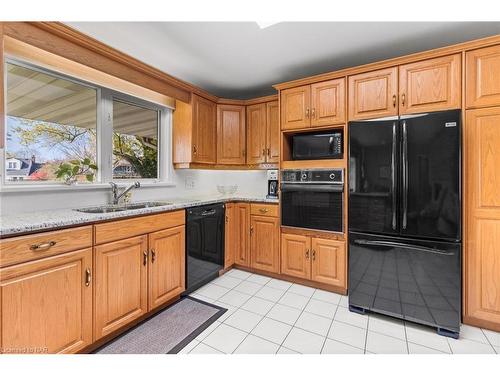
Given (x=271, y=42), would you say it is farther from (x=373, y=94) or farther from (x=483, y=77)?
(x=483, y=77)

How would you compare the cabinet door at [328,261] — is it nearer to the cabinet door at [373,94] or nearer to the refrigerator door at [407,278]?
the refrigerator door at [407,278]

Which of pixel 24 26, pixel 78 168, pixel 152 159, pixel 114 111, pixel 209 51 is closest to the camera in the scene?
pixel 24 26

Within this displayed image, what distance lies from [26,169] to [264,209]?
2167 mm

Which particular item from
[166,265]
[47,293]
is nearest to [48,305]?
[47,293]

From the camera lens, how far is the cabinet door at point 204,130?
2932 millimetres

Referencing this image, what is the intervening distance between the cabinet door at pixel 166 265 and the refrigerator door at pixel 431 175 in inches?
75.6

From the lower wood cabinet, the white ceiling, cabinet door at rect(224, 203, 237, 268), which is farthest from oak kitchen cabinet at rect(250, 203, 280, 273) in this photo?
the white ceiling

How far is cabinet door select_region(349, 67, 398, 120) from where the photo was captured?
2.10 metres

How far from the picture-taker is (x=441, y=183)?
1780mm

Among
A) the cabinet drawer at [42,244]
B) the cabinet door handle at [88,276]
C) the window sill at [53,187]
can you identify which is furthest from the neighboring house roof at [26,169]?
the cabinet door handle at [88,276]

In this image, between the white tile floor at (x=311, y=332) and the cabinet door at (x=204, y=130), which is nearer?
the white tile floor at (x=311, y=332)

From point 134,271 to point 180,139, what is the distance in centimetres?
167
